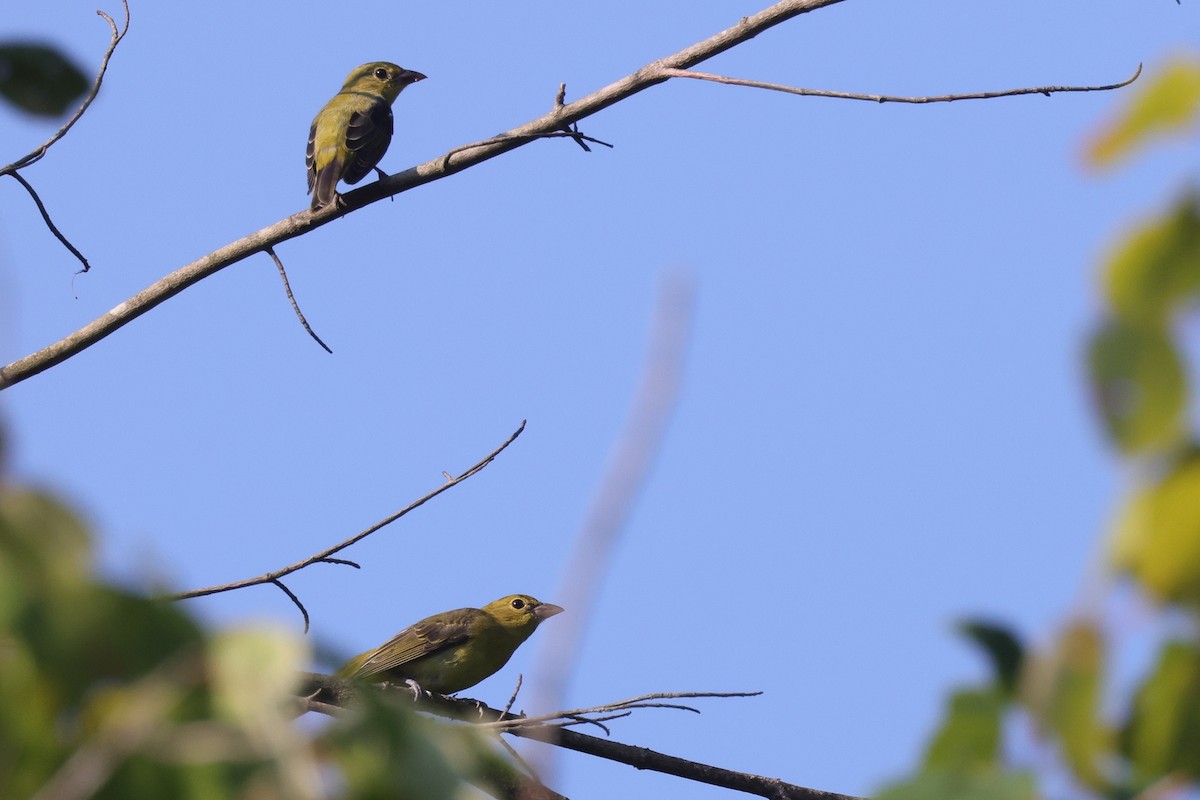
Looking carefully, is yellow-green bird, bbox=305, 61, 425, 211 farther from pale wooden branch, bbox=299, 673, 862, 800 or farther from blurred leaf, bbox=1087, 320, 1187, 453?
blurred leaf, bbox=1087, 320, 1187, 453

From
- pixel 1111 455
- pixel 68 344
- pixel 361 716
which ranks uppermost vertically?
pixel 1111 455

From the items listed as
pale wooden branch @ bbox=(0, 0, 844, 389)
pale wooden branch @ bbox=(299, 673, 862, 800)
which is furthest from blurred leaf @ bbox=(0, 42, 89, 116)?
pale wooden branch @ bbox=(0, 0, 844, 389)

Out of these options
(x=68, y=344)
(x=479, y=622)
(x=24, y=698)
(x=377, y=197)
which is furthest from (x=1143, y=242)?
(x=479, y=622)

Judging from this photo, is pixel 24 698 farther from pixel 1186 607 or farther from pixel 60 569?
pixel 1186 607

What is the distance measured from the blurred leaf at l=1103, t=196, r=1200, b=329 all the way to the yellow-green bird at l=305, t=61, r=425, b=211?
374 inches

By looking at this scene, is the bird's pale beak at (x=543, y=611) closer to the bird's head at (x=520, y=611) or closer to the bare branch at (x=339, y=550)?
the bird's head at (x=520, y=611)

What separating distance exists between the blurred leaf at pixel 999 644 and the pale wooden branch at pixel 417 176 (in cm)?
396

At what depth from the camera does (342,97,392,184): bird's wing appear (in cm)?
1159

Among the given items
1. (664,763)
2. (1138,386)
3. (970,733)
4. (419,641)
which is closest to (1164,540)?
(1138,386)

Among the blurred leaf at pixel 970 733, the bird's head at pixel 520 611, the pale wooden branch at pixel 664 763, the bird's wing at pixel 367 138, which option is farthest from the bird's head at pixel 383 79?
the blurred leaf at pixel 970 733

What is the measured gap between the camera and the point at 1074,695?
791 millimetres

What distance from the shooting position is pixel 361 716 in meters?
0.87

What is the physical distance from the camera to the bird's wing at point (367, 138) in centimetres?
1159

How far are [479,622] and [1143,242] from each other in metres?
10.1
